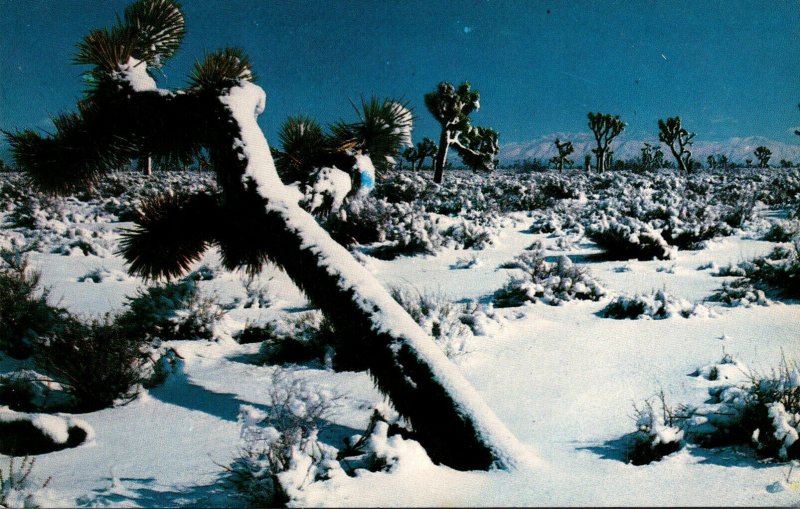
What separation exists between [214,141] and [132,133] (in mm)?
1081

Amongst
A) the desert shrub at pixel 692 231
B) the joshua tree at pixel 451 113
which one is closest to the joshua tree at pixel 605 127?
the joshua tree at pixel 451 113

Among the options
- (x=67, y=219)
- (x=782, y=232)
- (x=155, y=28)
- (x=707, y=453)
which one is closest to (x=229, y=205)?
(x=155, y=28)

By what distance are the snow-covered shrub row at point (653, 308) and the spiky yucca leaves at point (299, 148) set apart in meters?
3.87

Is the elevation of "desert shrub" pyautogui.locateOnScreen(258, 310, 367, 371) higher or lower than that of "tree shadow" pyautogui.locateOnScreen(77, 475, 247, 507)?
higher

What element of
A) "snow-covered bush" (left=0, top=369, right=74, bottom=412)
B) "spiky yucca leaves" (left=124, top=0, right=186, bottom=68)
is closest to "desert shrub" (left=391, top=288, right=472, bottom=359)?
"snow-covered bush" (left=0, top=369, right=74, bottom=412)

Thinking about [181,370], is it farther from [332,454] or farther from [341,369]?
[332,454]

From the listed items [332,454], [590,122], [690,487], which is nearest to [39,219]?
[332,454]

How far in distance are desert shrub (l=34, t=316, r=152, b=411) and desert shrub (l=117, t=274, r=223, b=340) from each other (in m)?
0.92

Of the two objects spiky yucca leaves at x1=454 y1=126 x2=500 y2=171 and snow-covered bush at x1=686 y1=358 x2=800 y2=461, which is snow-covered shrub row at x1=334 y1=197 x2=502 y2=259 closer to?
snow-covered bush at x1=686 y1=358 x2=800 y2=461

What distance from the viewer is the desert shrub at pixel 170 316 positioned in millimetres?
5129

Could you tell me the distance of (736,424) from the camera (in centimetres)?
255

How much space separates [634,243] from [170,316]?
7630mm

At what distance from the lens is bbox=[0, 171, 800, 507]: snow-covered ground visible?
5.98ft

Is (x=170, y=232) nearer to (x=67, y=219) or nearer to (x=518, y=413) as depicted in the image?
(x=518, y=413)
